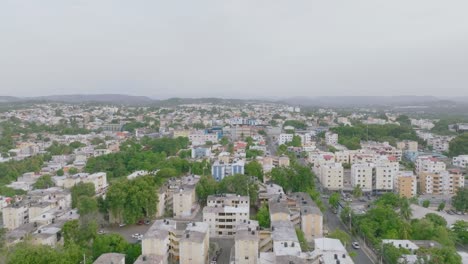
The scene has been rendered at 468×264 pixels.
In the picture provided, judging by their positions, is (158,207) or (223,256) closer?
(223,256)

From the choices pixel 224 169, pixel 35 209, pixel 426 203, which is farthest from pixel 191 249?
pixel 426 203

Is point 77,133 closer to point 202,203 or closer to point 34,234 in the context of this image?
point 202,203

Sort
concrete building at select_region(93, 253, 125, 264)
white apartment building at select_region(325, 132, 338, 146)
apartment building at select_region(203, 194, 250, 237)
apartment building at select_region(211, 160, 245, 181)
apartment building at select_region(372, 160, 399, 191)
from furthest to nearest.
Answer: white apartment building at select_region(325, 132, 338, 146) → apartment building at select_region(211, 160, 245, 181) → apartment building at select_region(372, 160, 399, 191) → apartment building at select_region(203, 194, 250, 237) → concrete building at select_region(93, 253, 125, 264)

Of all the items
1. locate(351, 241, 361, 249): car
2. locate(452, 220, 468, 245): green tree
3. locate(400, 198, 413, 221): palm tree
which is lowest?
locate(351, 241, 361, 249): car

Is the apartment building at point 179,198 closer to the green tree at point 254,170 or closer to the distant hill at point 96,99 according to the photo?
the green tree at point 254,170

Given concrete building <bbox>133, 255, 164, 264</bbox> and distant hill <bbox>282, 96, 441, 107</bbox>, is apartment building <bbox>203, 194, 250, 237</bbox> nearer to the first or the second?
concrete building <bbox>133, 255, 164, 264</bbox>

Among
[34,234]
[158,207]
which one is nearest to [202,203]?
[158,207]

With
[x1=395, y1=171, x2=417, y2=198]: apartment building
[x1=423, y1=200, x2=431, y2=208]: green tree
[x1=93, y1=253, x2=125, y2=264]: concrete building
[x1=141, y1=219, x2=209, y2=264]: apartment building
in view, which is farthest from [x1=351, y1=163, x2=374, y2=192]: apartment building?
[x1=93, y1=253, x2=125, y2=264]: concrete building
